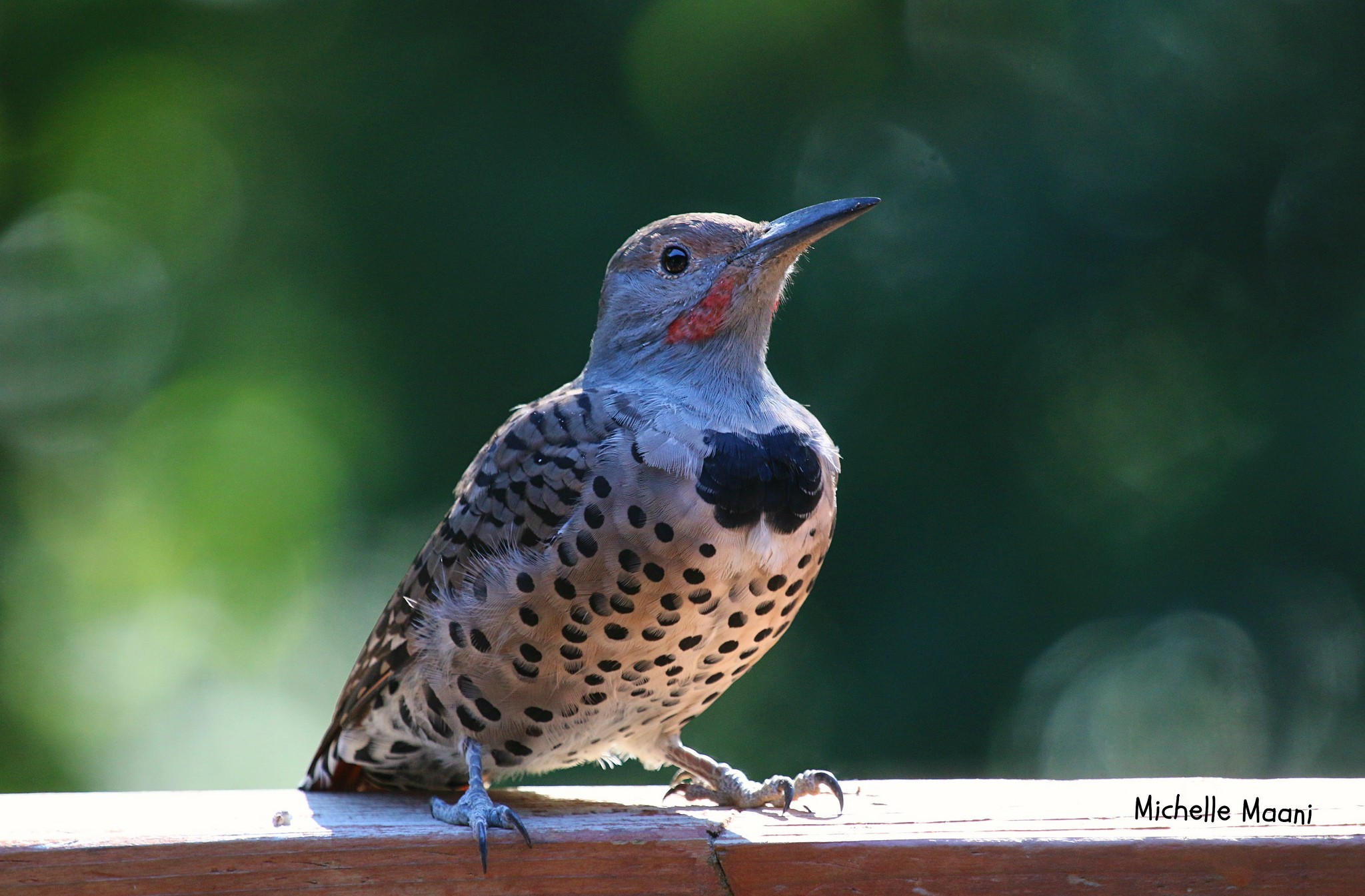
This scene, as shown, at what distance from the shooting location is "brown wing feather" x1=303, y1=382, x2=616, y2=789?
2.39 metres

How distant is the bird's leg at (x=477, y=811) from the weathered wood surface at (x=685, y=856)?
0.07 feet

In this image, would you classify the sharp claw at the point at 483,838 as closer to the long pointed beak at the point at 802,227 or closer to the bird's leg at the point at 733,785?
the bird's leg at the point at 733,785

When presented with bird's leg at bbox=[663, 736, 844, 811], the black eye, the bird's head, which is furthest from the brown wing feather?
bird's leg at bbox=[663, 736, 844, 811]

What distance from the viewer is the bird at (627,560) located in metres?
2.29

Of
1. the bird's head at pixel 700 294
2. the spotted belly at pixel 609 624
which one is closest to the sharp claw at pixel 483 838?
the spotted belly at pixel 609 624

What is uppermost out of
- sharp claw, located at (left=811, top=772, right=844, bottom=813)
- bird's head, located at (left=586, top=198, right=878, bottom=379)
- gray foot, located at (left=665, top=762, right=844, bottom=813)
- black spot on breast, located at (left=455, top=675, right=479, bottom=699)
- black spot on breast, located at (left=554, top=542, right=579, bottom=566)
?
bird's head, located at (left=586, top=198, right=878, bottom=379)

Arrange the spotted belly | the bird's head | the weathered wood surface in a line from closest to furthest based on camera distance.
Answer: the weathered wood surface, the spotted belly, the bird's head

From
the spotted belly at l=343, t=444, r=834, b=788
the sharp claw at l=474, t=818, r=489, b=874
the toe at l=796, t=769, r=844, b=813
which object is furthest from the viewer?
the toe at l=796, t=769, r=844, b=813

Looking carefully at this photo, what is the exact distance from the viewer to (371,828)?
217cm

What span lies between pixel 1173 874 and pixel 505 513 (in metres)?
1.30

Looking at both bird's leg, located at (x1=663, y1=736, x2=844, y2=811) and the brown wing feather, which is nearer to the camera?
the brown wing feather

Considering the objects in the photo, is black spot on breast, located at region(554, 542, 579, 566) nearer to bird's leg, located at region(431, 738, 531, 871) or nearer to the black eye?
bird's leg, located at region(431, 738, 531, 871)

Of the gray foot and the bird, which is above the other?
the bird

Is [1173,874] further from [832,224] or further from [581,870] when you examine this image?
[832,224]
